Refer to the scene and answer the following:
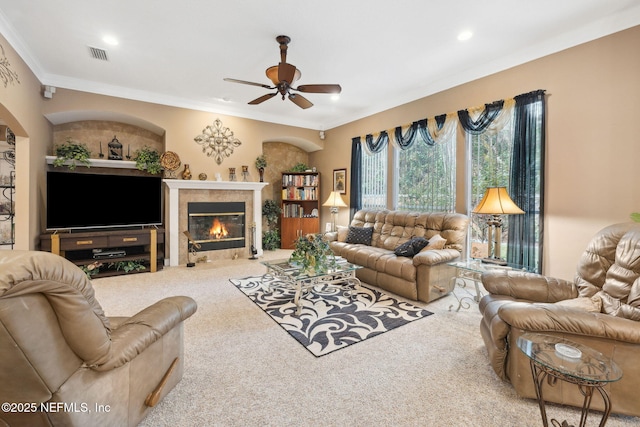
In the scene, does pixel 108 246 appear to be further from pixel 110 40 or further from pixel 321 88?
pixel 321 88

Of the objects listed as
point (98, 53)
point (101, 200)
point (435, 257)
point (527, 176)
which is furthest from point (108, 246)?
point (527, 176)

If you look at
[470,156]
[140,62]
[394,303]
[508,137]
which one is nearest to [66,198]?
[140,62]

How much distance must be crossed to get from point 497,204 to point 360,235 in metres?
2.29

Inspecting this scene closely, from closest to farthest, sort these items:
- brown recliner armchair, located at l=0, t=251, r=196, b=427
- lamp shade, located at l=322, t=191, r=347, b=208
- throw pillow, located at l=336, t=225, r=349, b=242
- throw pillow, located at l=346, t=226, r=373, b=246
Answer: brown recliner armchair, located at l=0, t=251, r=196, b=427, throw pillow, located at l=346, t=226, r=373, b=246, throw pillow, located at l=336, t=225, r=349, b=242, lamp shade, located at l=322, t=191, r=347, b=208

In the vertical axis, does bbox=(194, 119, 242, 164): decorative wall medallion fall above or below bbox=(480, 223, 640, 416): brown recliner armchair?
above

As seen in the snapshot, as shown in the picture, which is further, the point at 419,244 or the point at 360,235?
the point at 360,235

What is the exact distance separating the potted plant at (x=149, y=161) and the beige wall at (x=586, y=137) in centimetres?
581

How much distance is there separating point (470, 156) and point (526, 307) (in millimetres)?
2956

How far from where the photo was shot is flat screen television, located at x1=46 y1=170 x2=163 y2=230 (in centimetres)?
439

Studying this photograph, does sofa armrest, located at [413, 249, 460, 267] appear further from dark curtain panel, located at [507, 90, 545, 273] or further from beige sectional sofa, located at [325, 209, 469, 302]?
dark curtain panel, located at [507, 90, 545, 273]

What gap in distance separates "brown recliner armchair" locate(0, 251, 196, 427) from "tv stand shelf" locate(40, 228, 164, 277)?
386cm

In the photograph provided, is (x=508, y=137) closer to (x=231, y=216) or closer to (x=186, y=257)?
(x=231, y=216)

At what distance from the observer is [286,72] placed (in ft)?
10.6

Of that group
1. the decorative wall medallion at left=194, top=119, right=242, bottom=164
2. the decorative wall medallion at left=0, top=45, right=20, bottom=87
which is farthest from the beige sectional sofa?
the decorative wall medallion at left=0, top=45, right=20, bottom=87
